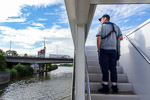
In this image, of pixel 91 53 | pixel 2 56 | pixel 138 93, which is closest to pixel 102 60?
pixel 138 93

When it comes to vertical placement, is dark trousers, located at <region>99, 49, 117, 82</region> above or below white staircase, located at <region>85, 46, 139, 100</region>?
above

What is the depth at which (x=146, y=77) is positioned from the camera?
263 cm

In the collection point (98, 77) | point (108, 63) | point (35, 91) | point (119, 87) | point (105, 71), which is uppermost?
point (108, 63)

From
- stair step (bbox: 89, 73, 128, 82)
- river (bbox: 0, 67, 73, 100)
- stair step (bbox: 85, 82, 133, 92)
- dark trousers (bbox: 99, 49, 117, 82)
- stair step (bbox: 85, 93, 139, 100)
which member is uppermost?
dark trousers (bbox: 99, 49, 117, 82)

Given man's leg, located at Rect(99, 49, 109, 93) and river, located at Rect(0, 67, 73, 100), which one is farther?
river, located at Rect(0, 67, 73, 100)

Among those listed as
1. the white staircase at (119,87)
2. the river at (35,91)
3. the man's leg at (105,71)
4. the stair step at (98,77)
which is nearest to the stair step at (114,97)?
the white staircase at (119,87)

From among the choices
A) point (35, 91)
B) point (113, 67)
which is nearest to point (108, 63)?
point (113, 67)

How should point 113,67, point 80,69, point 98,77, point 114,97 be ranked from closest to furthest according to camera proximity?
1. point 80,69
2. point 114,97
3. point 113,67
4. point 98,77

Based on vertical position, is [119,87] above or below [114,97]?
above

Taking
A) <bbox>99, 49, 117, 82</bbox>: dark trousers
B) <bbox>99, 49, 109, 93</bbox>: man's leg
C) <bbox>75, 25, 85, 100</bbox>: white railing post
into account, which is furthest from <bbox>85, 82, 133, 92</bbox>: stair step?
<bbox>75, 25, 85, 100</bbox>: white railing post

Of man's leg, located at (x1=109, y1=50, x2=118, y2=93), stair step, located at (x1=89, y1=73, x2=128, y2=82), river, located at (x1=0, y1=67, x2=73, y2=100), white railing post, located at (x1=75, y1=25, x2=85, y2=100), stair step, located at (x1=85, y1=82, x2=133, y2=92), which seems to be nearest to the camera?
white railing post, located at (x1=75, y1=25, x2=85, y2=100)

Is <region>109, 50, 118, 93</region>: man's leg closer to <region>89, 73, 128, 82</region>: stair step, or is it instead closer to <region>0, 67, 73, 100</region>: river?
<region>89, 73, 128, 82</region>: stair step

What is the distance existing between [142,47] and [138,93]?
923mm

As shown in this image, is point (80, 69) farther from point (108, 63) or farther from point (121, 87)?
point (121, 87)
